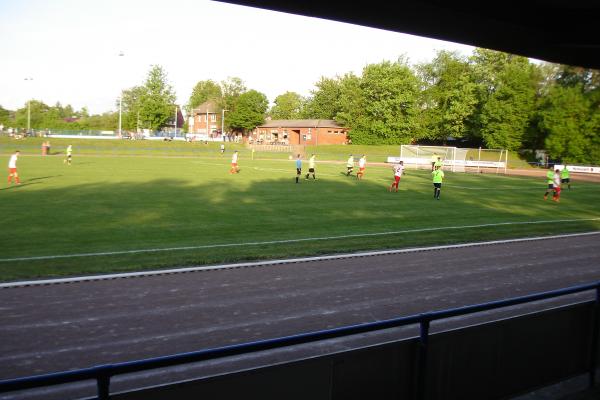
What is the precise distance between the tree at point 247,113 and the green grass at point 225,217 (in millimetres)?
83359

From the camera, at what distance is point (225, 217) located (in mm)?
19844

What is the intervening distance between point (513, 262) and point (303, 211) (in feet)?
32.0

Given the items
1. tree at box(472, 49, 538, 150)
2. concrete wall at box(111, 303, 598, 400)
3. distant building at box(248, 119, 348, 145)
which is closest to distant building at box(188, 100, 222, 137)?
distant building at box(248, 119, 348, 145)

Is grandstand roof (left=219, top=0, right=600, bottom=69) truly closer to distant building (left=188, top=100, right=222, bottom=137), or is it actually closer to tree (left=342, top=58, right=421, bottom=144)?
tree (left=342, top=58, right=421, bottom=144)

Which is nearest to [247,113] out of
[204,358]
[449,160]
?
[449,160]

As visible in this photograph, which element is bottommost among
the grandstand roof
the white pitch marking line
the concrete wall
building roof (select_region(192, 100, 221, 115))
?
the white pitch marking line

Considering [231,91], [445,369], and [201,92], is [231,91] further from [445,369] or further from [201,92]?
[445,369]

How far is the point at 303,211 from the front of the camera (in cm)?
2200

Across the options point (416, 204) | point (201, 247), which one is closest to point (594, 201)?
point (416, 204)

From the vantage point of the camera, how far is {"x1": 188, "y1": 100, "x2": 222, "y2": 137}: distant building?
13038cm

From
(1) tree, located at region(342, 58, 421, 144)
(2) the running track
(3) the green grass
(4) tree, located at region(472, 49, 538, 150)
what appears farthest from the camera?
(1) tree, located at region(342, 58, 421, 144)

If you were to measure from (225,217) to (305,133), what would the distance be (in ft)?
276

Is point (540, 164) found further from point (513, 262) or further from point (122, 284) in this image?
point (122, 284)

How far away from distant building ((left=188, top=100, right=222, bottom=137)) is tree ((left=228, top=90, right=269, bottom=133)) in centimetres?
833
